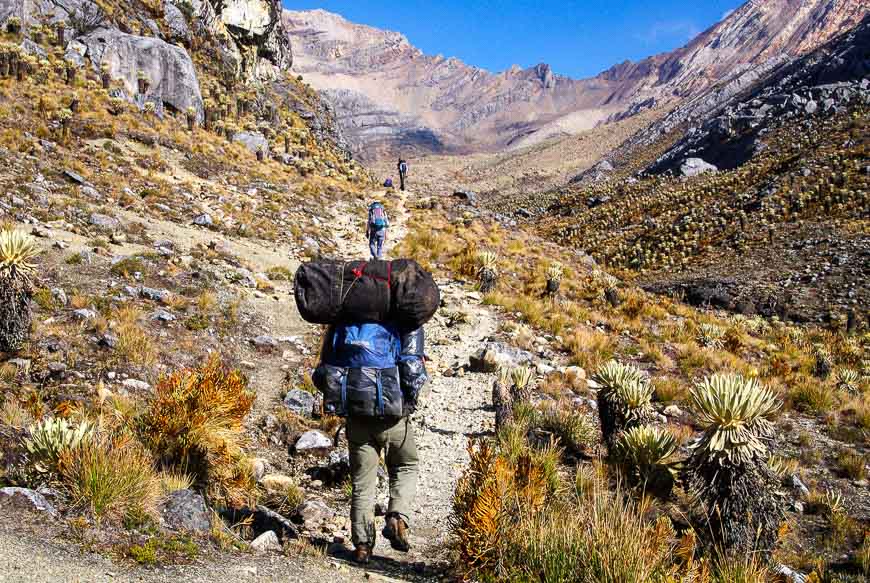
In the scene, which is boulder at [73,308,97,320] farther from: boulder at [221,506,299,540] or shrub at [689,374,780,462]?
shrub at [689,374,780,462]

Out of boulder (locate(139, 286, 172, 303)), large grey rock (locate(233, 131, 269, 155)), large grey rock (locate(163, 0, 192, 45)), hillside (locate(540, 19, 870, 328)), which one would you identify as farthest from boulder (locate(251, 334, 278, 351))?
large grey rock (locate(163, 0, 192, 45))

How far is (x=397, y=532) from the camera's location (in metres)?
4.00

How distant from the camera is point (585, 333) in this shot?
12.0 m

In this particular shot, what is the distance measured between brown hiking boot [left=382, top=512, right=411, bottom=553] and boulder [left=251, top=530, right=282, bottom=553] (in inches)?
30.0

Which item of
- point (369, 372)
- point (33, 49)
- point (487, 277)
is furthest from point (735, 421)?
point (33, 49)

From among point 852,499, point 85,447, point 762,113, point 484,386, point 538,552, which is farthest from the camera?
point 762,113

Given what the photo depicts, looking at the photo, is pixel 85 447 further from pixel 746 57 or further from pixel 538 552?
pixel 746 57

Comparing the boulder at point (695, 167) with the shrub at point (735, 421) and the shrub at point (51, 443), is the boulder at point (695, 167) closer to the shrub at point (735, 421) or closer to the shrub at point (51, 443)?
the shrub at point (735, 421)

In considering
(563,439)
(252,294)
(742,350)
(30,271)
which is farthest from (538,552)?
(742,350)

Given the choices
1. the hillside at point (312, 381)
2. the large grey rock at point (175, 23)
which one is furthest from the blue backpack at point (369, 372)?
the large grey rock at point (175, 23)

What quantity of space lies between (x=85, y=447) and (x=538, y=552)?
118 inches

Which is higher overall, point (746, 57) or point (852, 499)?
point (746, 57)

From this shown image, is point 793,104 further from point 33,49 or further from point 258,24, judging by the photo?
point 33,49

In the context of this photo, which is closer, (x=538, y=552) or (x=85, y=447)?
(x=538, y=552)
